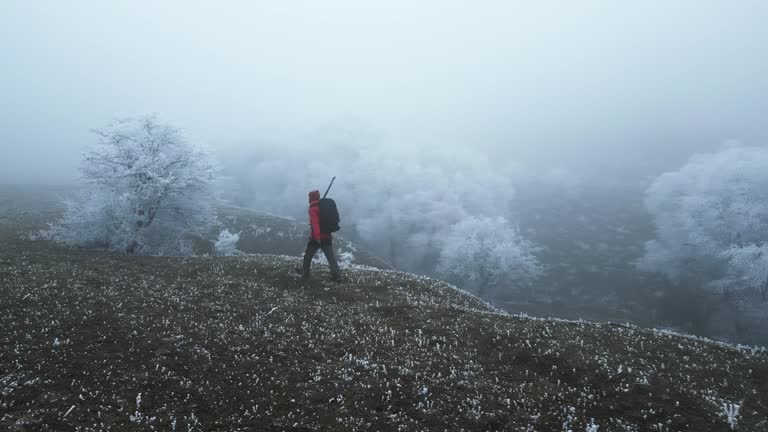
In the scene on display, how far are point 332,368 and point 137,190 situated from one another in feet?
82.6

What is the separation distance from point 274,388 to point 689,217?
69821 millimetres

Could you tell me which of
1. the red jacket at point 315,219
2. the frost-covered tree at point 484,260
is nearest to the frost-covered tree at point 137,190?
the red jacket at point 315,219

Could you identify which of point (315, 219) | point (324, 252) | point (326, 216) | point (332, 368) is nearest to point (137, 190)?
point (315, 219)

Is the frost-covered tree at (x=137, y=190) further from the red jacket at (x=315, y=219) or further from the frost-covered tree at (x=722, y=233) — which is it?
the frost-covered tree at (x=722, y=233)

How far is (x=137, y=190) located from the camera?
92.2 ft

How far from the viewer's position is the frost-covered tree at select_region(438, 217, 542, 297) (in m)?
65.2

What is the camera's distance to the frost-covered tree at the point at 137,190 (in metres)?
27.9

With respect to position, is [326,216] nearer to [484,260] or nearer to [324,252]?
[324,252]

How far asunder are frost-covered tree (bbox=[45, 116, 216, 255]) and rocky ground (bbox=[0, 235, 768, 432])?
42.5 ft

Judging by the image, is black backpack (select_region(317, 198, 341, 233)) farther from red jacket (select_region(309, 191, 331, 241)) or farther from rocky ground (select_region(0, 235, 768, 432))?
rocky ground (select_region(0, 235, 768, 432))

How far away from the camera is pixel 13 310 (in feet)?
40.0

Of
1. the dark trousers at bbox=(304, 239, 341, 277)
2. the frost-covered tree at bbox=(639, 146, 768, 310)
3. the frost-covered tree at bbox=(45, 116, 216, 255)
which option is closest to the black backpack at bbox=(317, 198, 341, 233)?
the dark trousers at bbox=(304, 239, 341, 277)

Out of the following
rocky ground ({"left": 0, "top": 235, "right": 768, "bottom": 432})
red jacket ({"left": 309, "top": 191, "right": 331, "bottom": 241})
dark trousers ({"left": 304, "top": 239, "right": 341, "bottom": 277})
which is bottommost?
rocky ground ({"left": 0, "top": 235, "right": 768, "bottom": 432})

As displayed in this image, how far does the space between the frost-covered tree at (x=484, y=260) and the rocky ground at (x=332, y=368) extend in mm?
51254
